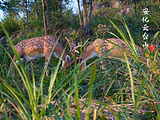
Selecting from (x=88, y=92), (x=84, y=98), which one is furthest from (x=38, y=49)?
(x=88, y=92)

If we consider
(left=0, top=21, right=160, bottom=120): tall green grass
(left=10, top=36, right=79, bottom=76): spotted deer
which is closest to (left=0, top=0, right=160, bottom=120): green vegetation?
(left=0, top=21, right=160, bottom=120): tall green grass

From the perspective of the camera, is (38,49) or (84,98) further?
(38,49)

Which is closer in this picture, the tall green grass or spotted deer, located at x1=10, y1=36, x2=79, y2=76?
the tall green grass

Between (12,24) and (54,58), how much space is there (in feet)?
13.4

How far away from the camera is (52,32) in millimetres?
5656

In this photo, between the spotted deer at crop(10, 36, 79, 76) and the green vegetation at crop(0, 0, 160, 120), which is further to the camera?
the spotted deer at crop(10, 36, 79, 76)

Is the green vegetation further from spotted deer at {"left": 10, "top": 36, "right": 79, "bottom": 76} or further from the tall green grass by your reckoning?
spotted deer at {"left": 10, "top": 36, "right": 79, "bottom": 76}

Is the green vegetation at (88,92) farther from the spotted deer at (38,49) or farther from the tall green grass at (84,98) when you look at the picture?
the spotted deer at (38,49)

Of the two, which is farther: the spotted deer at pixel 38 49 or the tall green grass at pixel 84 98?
the spotted deer at pixel 38 49

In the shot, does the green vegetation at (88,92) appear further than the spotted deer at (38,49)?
No

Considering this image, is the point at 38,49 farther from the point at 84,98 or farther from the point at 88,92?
the point at 88,92

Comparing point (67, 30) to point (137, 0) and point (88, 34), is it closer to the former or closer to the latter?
point (88, 34)

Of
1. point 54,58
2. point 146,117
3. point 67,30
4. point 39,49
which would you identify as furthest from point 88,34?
point 146,117

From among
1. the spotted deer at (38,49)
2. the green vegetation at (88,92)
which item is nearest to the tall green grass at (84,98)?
the green vegetation at (88,92)
